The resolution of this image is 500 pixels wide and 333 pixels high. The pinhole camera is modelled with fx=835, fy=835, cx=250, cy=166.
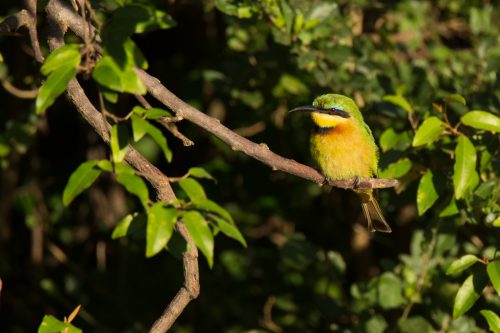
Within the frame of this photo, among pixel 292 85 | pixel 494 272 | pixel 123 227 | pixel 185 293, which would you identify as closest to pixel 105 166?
pixel 123 227

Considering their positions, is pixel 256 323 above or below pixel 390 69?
below

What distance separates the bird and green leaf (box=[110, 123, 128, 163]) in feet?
5.71

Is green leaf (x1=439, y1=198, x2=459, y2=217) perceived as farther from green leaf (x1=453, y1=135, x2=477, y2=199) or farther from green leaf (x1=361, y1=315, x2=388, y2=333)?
green leaf (x1=361, y1=315, x2=388, y2=333)

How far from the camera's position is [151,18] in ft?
6.84

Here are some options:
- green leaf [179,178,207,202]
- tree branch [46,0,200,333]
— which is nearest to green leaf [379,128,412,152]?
tree branch [46,0,200,333]

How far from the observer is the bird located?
373cm

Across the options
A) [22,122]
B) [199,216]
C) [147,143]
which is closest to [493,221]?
[199,216]

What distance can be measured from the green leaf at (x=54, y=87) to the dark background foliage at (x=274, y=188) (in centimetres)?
116

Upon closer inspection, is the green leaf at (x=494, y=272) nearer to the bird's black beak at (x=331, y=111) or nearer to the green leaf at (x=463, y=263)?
the green leaf at (x=463, y=263)

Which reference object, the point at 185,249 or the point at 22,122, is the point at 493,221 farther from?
the point at 22,122

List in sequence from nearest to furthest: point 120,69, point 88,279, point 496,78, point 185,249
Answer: point 120,69 < point 185,249 < point 496,78 < point 88,279

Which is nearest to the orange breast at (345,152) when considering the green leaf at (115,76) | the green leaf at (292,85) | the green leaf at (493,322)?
the green leaf at (292,85)

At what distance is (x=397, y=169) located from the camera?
3.25 m

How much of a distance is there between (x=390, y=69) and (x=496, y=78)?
2.12 ft
